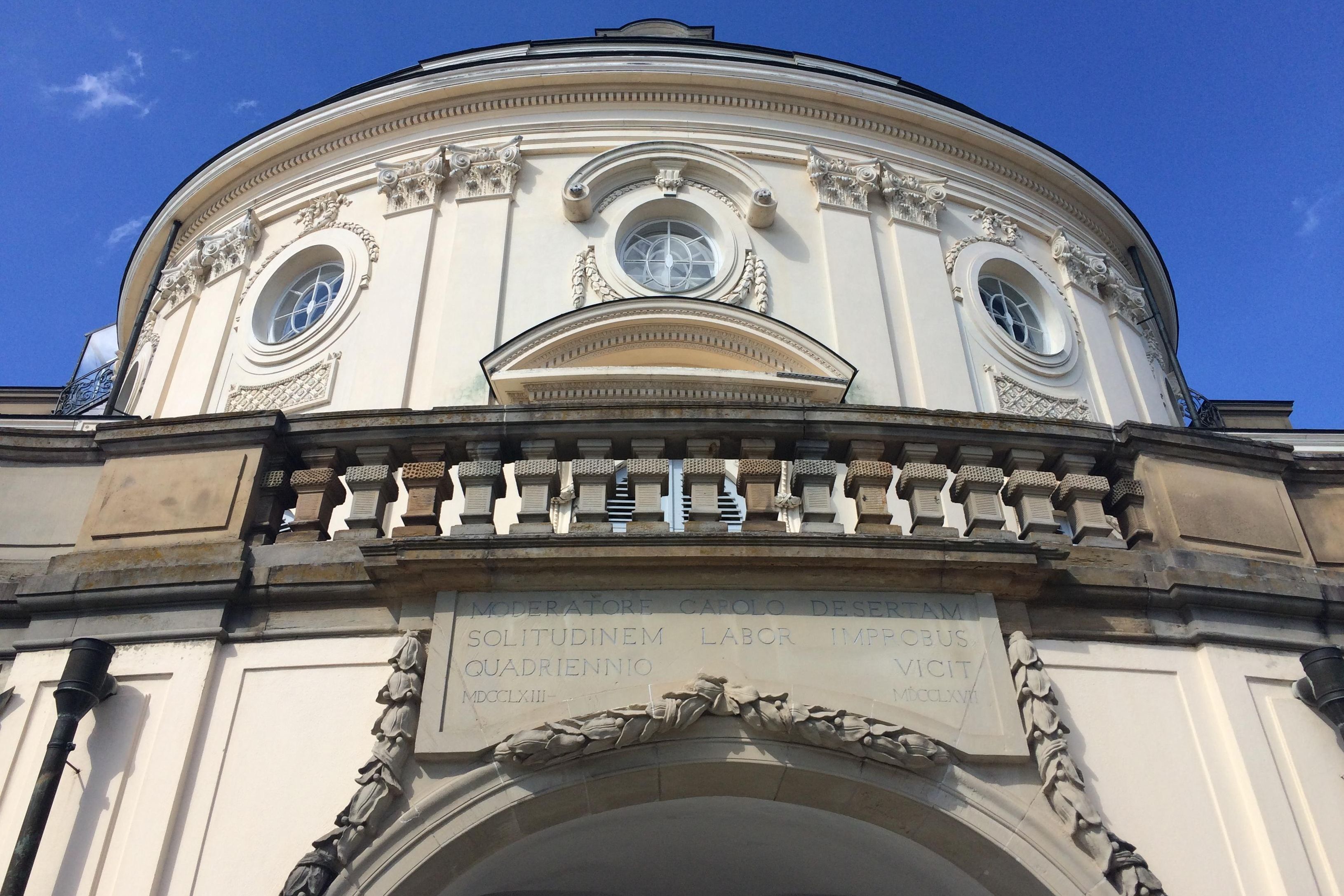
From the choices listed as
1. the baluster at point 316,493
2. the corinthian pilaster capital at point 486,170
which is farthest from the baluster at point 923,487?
the corinthian pilaster capital at point 486,170

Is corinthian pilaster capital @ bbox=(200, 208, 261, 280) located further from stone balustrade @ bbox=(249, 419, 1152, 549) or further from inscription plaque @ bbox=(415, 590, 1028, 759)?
inscription plaque @ bbox=(415, 590, 1028, 759)

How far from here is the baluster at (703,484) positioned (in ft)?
22.1

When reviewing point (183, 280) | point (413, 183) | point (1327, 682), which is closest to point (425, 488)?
point (1327, 682)

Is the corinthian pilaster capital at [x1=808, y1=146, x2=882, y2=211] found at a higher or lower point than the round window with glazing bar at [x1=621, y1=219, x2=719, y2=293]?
higher

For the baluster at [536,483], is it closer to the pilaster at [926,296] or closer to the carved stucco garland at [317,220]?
the pilaster at [926,296]

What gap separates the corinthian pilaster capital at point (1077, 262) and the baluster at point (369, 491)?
13658 mm

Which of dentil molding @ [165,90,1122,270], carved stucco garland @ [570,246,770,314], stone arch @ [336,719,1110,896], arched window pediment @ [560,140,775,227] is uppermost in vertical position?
dentil molding @ [165,90,1122,270]

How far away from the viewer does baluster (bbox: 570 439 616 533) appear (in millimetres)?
6723

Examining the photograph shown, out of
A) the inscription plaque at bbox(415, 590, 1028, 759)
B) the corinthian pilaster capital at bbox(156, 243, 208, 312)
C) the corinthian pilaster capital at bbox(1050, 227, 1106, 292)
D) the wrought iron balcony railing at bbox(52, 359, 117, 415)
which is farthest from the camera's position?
the wrought iron balcony railing at bbox(52, 359, 117, 415)

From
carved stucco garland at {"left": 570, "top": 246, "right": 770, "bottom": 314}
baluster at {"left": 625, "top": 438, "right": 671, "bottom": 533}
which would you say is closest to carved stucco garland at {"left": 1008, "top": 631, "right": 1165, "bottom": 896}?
baluster at {"left": 625, "top": 438, "right": 671, "bottom": 533}

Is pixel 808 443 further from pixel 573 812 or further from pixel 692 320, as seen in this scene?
pixel 692 320

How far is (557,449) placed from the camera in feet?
23.2

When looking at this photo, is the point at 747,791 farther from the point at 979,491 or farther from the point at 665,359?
the point at 665,359

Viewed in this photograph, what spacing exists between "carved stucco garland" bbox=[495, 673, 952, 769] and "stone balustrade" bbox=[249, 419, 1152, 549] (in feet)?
3.49
